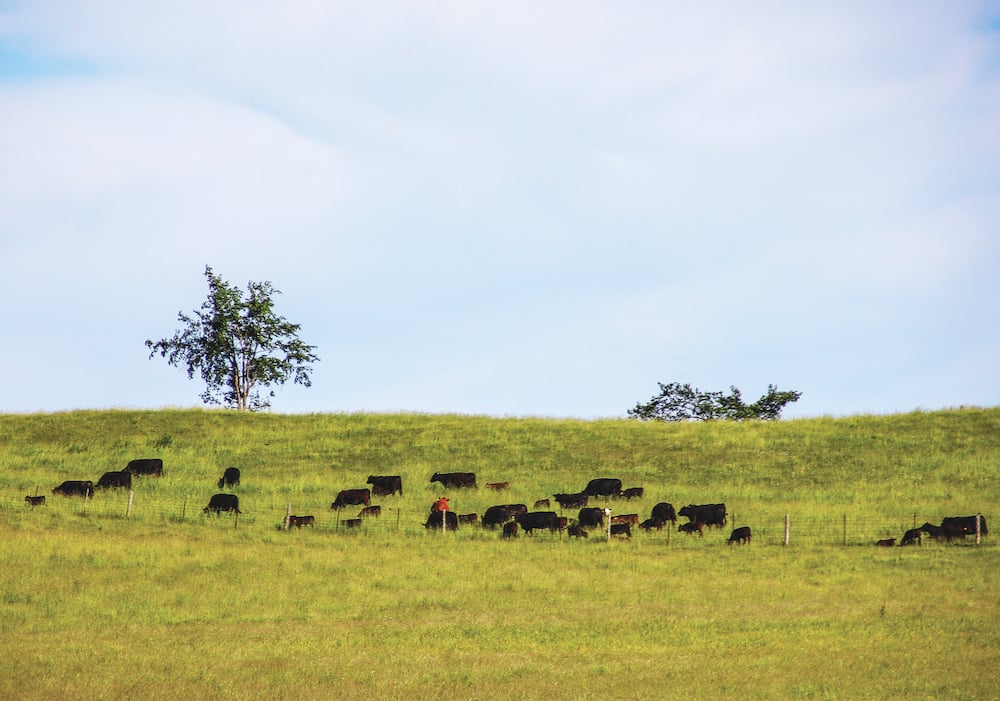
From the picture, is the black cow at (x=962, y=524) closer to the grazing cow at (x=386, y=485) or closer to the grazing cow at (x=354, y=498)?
the grazing cow at (x=354, y=498)

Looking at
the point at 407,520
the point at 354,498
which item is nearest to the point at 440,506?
the point at 407,520

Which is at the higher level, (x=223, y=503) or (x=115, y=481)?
(x=115, y=481)

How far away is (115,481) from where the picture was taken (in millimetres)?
47062

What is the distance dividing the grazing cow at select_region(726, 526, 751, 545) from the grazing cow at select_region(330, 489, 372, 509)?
14.8 m

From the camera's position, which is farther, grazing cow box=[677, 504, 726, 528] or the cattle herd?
grazing cow box=[677, 504, 726, 528]

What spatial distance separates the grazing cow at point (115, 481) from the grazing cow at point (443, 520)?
49.1 ft

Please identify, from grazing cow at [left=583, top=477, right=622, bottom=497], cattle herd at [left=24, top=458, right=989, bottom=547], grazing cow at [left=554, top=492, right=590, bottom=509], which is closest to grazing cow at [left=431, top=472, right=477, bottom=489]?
cattle herd at [left=24, top=458, right=989, bottom=547]

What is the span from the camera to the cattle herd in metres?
37.1

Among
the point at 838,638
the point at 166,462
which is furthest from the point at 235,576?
the point at 166,462

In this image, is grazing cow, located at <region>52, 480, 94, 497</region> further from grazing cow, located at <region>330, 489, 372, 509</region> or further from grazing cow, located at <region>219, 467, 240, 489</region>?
grazing cow, located at <region>330, 489, 372, 509</region>

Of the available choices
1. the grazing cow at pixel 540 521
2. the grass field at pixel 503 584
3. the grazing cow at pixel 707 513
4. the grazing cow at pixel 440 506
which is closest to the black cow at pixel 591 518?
the grazing cow at pixel 540 521

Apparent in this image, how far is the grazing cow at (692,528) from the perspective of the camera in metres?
38.8

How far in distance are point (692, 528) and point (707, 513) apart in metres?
2.51

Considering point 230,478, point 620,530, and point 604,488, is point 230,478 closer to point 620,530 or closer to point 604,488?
point 604,488
